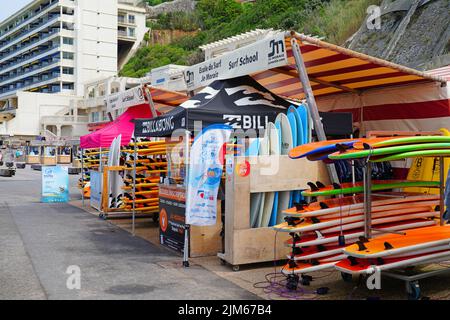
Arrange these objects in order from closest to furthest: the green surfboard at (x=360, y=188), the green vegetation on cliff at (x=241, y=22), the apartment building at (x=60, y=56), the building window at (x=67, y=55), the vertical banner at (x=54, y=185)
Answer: the green surfboard at (x=360, y=188) → the vertical banner at (x=54, y=185) → the green vegetation on cliff at (x=241, y=22) → the apartment building at (x=60, y=56) → the building window at (x=67, y=55)

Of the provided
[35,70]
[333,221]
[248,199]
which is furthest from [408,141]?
[35,70]

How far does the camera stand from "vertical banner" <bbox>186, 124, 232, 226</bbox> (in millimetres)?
7031

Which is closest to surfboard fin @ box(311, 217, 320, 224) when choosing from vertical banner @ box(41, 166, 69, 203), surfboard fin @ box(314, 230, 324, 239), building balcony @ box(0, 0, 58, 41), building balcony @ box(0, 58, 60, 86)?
surfboard fin @ box(314, 230, 324, 239)

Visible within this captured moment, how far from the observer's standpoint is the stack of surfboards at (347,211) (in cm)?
540

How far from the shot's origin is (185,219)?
7438mm

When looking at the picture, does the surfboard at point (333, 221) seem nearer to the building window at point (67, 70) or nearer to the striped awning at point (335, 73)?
the striped awning at point (335, 73)

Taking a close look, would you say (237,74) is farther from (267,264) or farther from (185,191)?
(267,264)

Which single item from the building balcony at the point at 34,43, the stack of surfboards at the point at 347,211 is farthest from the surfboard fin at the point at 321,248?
the building balcony at the point at 34,43

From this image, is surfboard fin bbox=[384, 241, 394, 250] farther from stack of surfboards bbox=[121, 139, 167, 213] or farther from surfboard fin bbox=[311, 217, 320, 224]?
stack of surfboards bbox=[121, 139, 167, 213]

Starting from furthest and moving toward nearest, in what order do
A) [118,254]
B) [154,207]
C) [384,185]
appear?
1. [154,207]
2. [118,254]
3. [384,185]

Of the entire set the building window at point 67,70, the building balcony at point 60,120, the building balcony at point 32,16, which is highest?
the building balcony at point 32,16

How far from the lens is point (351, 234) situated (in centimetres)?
584

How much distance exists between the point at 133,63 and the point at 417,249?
98064 mm
